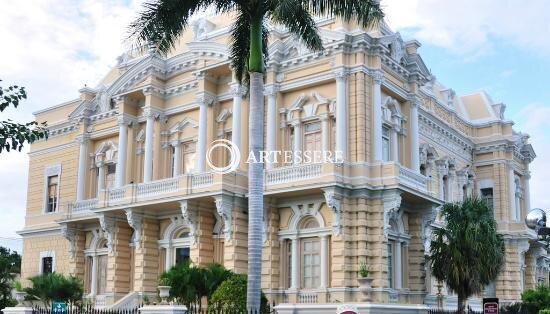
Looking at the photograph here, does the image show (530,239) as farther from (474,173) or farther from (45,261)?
(45,261)

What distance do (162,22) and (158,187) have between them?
30.7 feet

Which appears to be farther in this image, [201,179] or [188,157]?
[188,157]

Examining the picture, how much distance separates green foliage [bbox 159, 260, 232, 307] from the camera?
68.3 ft

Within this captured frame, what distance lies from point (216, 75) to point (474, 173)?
572 inches

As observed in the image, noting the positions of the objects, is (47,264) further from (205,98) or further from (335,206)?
(335,206)

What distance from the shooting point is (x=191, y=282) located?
68.5ft

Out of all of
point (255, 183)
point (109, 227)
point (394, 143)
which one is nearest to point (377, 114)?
point (394, 143)

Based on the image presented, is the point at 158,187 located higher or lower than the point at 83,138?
lower

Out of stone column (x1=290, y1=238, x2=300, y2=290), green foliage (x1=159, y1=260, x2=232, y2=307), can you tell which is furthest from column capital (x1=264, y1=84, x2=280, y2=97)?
green foliage (x1=159, y1=260, x2=232, y2=307)

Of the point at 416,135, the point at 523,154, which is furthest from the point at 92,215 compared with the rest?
the point at 523,154

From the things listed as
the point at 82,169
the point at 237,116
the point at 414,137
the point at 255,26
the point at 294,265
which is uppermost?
the point at 255,26

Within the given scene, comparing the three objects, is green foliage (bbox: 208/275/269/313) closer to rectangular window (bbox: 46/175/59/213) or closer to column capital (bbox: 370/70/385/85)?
column capital (bbox: 370/70/385/85)

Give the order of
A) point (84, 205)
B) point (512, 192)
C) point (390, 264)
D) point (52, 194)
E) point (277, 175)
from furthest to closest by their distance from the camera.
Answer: point (512, 192) → point (52, 194) → point (84, 205) → point (390, 264) → point (277, 175)

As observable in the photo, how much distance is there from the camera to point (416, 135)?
26719mm
